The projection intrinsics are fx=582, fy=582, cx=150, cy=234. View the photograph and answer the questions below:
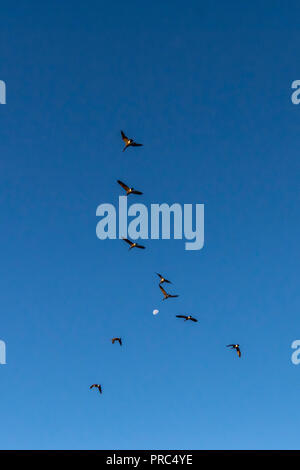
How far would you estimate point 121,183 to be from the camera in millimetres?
72875

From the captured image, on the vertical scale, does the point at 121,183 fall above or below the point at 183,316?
above
